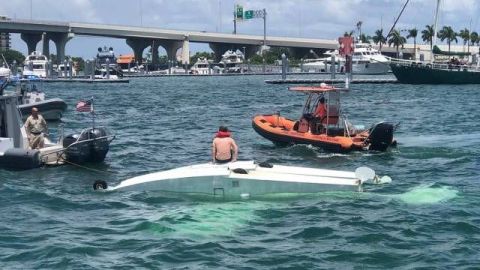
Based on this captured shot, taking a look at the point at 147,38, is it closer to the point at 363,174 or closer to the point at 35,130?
the point at 35,130

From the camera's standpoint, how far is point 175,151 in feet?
89.0

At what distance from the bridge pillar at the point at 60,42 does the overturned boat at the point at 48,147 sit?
117824 mm

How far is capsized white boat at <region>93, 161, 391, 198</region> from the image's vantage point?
1666 cm

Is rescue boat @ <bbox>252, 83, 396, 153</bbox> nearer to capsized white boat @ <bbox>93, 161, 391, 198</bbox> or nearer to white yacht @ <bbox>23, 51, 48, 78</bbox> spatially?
capsized white boat @ <bbox>93, 161, 391, 198</bbox>

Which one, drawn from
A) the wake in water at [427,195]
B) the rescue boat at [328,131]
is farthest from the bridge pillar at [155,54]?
the wake in water at [427,195]

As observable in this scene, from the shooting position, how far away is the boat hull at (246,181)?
16656mm

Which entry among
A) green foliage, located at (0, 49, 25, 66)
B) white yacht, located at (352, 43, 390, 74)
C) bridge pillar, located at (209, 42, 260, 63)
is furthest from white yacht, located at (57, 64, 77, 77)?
bridge pillar, located at (209, 42, 260, 63)

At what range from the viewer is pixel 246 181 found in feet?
54.6

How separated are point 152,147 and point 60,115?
13.5m

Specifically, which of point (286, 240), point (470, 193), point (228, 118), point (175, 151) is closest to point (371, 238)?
point (286, 240)

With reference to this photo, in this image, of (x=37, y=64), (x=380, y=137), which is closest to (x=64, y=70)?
(x=37, y=64)

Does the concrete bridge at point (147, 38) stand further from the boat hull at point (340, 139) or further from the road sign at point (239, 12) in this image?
the boat hull at point (340, 139)

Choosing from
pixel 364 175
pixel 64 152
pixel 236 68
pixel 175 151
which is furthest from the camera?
pixel 236 68

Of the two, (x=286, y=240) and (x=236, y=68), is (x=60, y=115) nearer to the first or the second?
(x=286, y=240)
